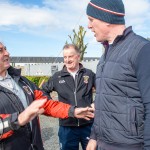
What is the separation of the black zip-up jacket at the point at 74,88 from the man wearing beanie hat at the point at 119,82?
1.70 meters

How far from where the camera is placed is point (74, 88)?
14.4ft

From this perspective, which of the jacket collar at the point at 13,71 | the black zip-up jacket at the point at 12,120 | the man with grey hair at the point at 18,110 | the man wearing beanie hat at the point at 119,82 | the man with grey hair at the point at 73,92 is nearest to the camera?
the man wearing beanie hat at the point at 119,82

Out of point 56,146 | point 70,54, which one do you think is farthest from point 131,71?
point 56,146

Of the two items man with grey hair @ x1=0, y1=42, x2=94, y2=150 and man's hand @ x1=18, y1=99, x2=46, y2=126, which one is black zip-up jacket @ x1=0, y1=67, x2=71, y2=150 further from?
man's hand @ x1=18, y1=99, x2=46, y2=126

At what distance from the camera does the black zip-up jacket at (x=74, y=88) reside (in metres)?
4.34

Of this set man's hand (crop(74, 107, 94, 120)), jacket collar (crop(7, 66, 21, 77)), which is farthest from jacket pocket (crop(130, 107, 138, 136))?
jacket collar (crop(7, 66, 21, 77))

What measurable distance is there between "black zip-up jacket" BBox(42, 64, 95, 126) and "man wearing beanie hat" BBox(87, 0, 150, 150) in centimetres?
170

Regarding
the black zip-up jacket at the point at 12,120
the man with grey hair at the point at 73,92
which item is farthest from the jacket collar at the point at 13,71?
the man with grey hair at the point at 73,92

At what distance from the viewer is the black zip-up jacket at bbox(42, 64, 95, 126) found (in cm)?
434

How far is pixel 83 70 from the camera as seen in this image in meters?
4.55

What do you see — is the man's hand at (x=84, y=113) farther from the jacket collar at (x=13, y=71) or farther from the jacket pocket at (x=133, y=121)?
the jacket pocket at (x=133, y=121)

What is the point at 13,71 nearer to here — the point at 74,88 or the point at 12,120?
the point at 12,120

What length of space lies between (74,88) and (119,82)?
6.99 feet

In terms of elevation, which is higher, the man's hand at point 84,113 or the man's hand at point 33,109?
the man's hand at point 33,109
